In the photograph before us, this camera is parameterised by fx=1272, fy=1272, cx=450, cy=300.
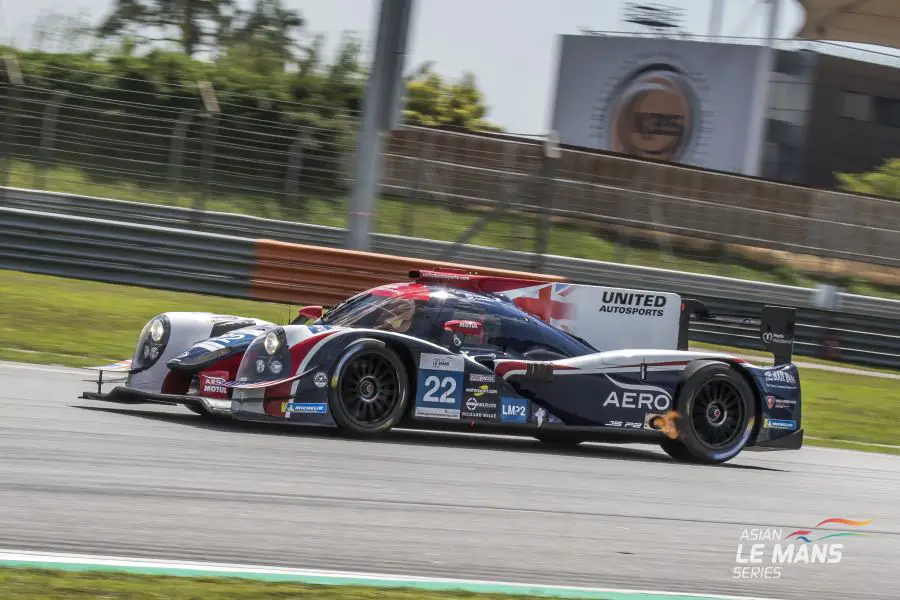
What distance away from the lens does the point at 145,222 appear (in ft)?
61.6

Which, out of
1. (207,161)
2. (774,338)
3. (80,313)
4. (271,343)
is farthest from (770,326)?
(207,161)

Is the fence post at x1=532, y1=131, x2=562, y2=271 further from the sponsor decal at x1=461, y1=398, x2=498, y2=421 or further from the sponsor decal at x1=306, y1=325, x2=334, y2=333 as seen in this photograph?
the sponsor decal at x1=306, y1=325, x2=334, y2=333

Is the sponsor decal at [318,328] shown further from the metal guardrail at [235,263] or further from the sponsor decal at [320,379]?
the metal guardrail at [235,263]

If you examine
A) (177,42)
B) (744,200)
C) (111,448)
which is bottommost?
(111,448)

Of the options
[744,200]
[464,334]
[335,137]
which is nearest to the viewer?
[464,334]

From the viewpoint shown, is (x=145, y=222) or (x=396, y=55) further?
(x=145, y=222)

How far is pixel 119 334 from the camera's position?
1234cm

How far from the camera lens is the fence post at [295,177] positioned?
19359 mm

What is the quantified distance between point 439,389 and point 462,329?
1.58 feet

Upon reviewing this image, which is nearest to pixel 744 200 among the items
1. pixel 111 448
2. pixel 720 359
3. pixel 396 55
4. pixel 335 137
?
pixel 335 137

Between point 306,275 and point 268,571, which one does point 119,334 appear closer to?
point 306,275

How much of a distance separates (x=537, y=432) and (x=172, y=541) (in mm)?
4009

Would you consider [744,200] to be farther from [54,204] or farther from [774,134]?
[774,134]

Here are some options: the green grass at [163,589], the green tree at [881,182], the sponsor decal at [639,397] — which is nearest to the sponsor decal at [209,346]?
the sponsor decal at [639,397]
